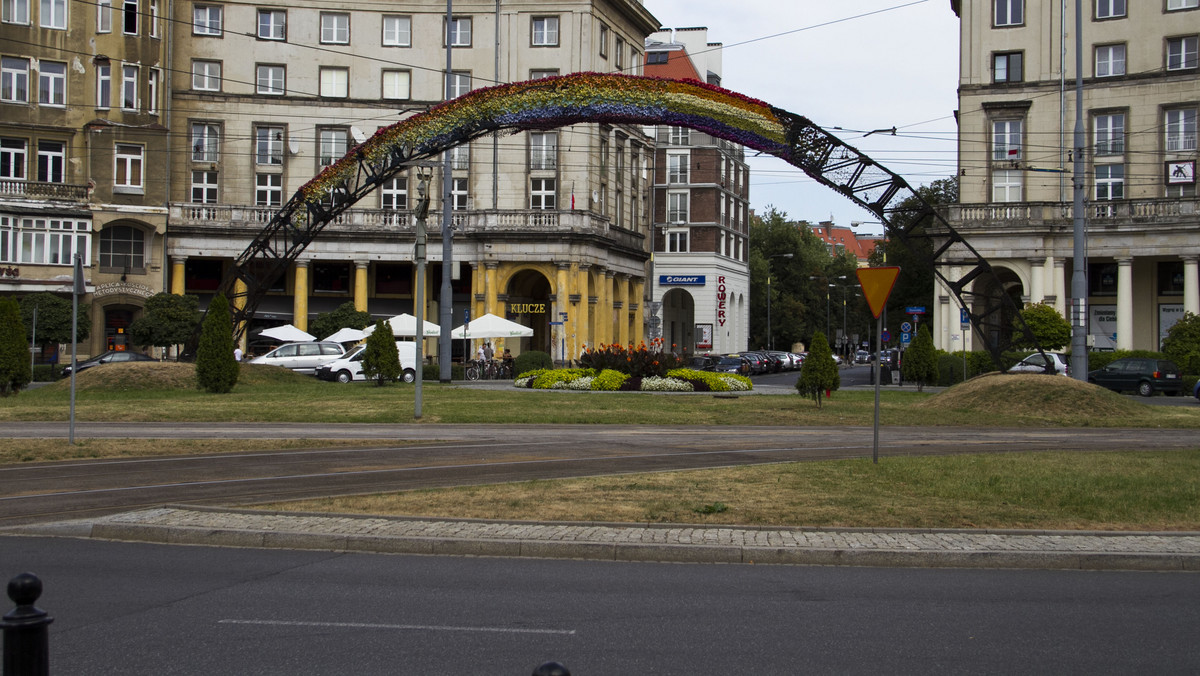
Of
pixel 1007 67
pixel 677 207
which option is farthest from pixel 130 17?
pixel 1007 67

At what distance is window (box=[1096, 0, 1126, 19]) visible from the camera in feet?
Result: 174

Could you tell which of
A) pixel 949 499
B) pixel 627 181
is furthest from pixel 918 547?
pixel 627 181

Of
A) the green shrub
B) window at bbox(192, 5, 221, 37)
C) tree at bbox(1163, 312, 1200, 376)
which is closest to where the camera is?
tree at bbox(1163, 312, 1200, 376)

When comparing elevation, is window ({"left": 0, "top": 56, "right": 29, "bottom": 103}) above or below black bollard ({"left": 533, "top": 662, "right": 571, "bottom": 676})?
above

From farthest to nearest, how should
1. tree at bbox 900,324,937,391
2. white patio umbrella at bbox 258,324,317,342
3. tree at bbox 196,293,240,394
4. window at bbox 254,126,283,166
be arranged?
Result: window at bbox 254,126,283,166 → white patio umbrella at bbox 258,324,317,342 → tree at bbox 900,324,937,391 → tree at bbox 196,293,240,394

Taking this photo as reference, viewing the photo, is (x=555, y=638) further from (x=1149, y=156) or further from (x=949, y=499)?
(x=1149, y=156)

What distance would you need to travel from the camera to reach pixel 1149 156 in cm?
5272

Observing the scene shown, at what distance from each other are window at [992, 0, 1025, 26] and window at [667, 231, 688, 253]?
108 ft

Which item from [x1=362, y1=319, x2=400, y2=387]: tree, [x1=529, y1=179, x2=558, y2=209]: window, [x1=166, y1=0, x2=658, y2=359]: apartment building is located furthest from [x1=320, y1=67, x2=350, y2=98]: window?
[x1=362, y1=319, x2=400, y2=387]: tree

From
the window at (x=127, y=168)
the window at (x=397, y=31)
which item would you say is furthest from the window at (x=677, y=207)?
the window at (x=127, y=168)

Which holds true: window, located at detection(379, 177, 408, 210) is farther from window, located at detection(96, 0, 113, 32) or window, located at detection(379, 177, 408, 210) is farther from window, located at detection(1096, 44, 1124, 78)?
window, located at detection(1096, 44, 1124, 78)

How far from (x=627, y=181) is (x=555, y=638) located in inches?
2547

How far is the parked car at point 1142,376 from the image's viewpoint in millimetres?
41806

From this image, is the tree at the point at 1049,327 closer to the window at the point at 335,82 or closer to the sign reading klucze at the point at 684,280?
the sign reading klucze at the point at 684,280
